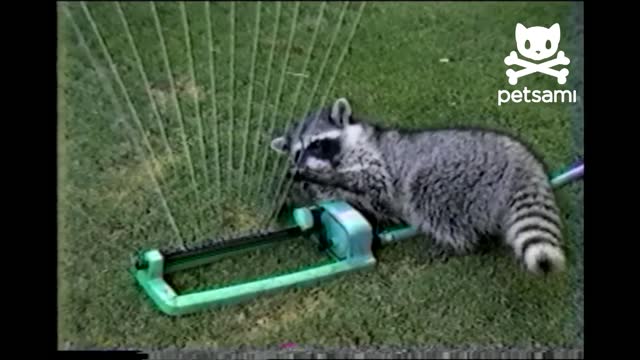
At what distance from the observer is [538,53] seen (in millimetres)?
1679

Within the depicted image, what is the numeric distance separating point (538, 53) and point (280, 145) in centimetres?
47

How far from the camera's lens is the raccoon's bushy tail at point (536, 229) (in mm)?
1508

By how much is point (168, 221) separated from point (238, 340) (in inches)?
10.7

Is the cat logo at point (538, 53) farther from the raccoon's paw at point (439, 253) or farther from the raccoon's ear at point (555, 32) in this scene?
the raccoon's paw at point (439, 253)

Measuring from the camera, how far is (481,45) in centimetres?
190

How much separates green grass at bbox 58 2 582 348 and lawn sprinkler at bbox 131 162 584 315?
19 millimetres

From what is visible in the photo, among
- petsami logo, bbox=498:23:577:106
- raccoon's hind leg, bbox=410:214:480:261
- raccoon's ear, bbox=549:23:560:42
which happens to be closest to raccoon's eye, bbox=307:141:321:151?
A: raccoon's hind leg, bbox=410:214:480:261

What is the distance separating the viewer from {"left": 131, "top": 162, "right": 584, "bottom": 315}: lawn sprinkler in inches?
59.4

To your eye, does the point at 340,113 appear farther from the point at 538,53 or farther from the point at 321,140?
the point at 538,53

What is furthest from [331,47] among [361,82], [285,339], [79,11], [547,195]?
Answer: [285,339]

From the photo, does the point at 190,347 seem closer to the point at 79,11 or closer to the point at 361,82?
the point at 361,82

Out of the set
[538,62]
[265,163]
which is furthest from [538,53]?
[265,163]

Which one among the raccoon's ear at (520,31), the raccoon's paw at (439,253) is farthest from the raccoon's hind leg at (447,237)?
the raccoon's ear at (520,31)

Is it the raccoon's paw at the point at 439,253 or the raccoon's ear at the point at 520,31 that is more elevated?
the raccoon's ear at the point at 520,31
